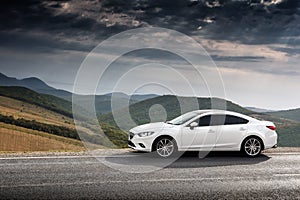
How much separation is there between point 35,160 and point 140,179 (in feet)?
13.5

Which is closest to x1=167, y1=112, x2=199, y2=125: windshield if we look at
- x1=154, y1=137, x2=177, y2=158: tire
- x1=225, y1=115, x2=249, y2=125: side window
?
x1=154, y1=137, x2=177, y2=158: tire

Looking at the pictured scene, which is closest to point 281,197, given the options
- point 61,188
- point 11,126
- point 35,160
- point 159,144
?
point 61,188

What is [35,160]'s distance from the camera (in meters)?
12.4

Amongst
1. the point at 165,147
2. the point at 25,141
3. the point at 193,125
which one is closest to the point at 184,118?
the point at 193,125

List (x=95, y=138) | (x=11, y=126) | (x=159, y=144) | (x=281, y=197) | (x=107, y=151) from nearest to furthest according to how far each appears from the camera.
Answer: (x=281, y=197)
(x=159, y=144)
(x=107, y=151)
(x=11, y=126)
(x=95, y=138)

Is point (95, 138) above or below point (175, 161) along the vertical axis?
below

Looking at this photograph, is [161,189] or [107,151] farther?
[107,151]

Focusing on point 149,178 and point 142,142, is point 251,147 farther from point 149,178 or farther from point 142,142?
point 149,178

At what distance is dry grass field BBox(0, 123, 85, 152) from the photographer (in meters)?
89.3

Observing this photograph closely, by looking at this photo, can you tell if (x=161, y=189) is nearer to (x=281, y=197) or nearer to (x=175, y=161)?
(x=281, y=197)

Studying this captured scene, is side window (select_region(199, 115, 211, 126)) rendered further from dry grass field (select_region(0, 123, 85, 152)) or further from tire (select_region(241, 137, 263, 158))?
dry grass field (select_region(0, 123, 85, 152))

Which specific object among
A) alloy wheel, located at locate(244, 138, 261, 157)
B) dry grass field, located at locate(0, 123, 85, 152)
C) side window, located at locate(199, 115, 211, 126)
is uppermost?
side window, located at locate(199, 115, 211, 126)

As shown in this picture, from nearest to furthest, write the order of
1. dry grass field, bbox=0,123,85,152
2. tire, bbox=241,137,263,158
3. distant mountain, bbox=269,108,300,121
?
1. tire, bbox=241,137,263,158
2. dry grass field, bbox=0,123,85,152
3. distant mountain, bbox=269,108,300,121

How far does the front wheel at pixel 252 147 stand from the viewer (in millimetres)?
13555
